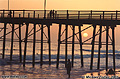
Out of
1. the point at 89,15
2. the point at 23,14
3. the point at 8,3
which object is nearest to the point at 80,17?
the point at 89,15

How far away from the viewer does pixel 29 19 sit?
37.4 meters

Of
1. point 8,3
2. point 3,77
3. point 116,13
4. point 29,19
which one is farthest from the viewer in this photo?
point 8,3

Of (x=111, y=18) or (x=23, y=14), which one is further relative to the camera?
(x=23, y=14)

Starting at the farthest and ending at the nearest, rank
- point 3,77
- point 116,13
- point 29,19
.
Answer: point 29,19, point 116,13, point 3,77

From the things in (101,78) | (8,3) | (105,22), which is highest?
(8,3)

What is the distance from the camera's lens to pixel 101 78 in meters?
30.2

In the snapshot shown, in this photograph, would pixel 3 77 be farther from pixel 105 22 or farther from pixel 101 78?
pixel 105 22

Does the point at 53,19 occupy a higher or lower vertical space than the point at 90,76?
higher

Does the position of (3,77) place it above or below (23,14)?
below

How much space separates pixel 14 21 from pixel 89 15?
27.2ft

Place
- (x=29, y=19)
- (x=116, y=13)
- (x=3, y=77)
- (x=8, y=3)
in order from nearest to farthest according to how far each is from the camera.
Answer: (x=3, y=77) → (x=116, y=13) → (x=29, y=19) → (x=8, y=3)

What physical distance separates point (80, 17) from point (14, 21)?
7451 mm

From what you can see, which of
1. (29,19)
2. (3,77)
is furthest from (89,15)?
(3,77)

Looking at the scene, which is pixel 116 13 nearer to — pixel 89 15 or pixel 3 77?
pixel 89 15
